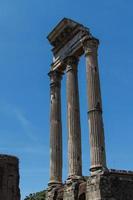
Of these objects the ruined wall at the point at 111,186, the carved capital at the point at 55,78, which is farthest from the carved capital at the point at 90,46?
the ruined wall at the point at 111,186

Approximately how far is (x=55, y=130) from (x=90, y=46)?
5.08 metres

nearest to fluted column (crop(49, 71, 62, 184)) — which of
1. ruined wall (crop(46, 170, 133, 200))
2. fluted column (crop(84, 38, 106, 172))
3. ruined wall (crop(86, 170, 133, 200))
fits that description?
ruined wall (crop(46, 170, 133, 200))

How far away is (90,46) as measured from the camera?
2055 centimetres

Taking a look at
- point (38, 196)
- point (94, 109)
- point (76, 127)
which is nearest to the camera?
point (94, 109)

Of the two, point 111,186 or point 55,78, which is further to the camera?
point 55,78

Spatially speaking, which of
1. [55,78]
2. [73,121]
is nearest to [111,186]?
[73,121]

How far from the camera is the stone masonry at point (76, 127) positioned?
56.0 ft

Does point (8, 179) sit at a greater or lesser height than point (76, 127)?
greater

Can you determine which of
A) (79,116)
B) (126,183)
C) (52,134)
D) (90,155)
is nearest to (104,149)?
(90,155)

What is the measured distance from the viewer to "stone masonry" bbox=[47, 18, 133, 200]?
17062 millimetres

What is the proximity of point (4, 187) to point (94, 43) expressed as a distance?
20631 mm

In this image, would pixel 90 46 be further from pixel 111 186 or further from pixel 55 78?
pixel 111 186

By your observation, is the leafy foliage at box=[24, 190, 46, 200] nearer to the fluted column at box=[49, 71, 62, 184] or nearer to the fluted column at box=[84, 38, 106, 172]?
the fluted column at box=[49, 71, 62, 184]

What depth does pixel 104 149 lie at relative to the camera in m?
18.1
